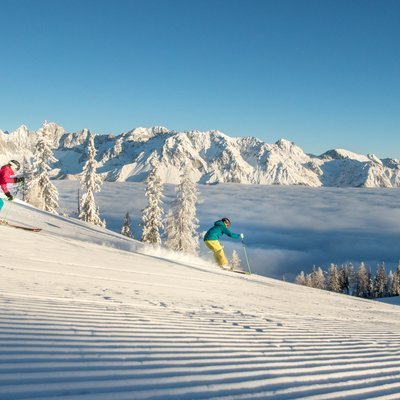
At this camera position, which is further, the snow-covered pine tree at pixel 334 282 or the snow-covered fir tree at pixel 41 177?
the snow-covered pine tree at pixel 334 282

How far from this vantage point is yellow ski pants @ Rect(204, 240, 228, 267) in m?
19.6

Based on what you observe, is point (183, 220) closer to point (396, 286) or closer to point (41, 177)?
point (41, 177)

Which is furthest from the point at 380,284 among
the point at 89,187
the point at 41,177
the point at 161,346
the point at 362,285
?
the point at 161,346

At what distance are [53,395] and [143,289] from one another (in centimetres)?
711

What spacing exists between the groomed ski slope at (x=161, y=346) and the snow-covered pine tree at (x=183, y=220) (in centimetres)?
3384

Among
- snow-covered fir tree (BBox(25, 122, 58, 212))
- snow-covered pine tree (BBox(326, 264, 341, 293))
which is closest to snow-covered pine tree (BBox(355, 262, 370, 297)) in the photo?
snow-covered pine tree (BBox(326, 264, 341, 293))

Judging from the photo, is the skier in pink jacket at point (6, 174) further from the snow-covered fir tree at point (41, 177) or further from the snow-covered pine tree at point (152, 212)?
the snow-covered pine tree at point (152, 212)

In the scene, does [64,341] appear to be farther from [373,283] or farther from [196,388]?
[373,283]

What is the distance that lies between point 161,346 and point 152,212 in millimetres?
46335

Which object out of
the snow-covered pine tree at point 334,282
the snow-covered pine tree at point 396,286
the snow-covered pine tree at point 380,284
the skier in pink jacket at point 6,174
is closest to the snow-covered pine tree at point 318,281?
the snow-covered pine tree at point 334,282

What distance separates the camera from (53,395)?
330 cm

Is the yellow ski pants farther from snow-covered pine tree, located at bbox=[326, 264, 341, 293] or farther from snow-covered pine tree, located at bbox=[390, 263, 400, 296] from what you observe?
snow-covered pine tree, located at bbox=[390, 263, 400, 296]

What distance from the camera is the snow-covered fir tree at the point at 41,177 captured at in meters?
47.0

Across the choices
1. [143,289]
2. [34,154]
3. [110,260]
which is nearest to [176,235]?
[34,154]
